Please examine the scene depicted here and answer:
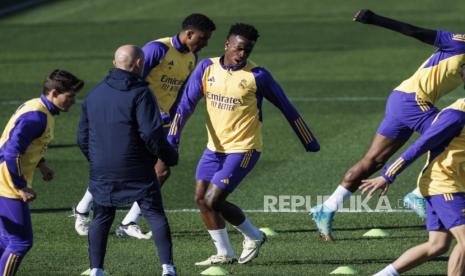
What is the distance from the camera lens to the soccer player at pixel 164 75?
42.3 feet

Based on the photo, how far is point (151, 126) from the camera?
984cm

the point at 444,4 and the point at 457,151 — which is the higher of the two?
the point at 457,151

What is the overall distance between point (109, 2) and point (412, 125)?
26.2 metres

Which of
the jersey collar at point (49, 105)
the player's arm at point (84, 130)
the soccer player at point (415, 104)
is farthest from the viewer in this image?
the soccer player at point (415, 104)

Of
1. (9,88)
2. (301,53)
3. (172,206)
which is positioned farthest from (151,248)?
(301,53)

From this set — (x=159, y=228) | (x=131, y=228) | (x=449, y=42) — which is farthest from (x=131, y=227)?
(x=449, y=42)

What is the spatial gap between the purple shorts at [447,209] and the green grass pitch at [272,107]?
1429 millimetres

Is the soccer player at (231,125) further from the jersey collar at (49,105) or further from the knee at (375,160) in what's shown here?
the jersey collar at (49,105)

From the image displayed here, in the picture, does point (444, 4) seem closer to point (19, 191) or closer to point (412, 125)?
point (412, 125)

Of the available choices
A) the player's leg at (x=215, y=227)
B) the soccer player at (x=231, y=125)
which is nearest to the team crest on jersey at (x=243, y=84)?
the soccer player at (x=231, y=125)

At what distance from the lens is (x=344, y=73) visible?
82.9ft

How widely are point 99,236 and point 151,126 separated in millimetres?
1113

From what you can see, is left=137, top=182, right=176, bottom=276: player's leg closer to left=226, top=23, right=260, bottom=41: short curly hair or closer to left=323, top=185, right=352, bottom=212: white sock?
left=226, top=23, right=260, bottom=41: short curly hair

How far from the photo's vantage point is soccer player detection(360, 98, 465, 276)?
377 inches
